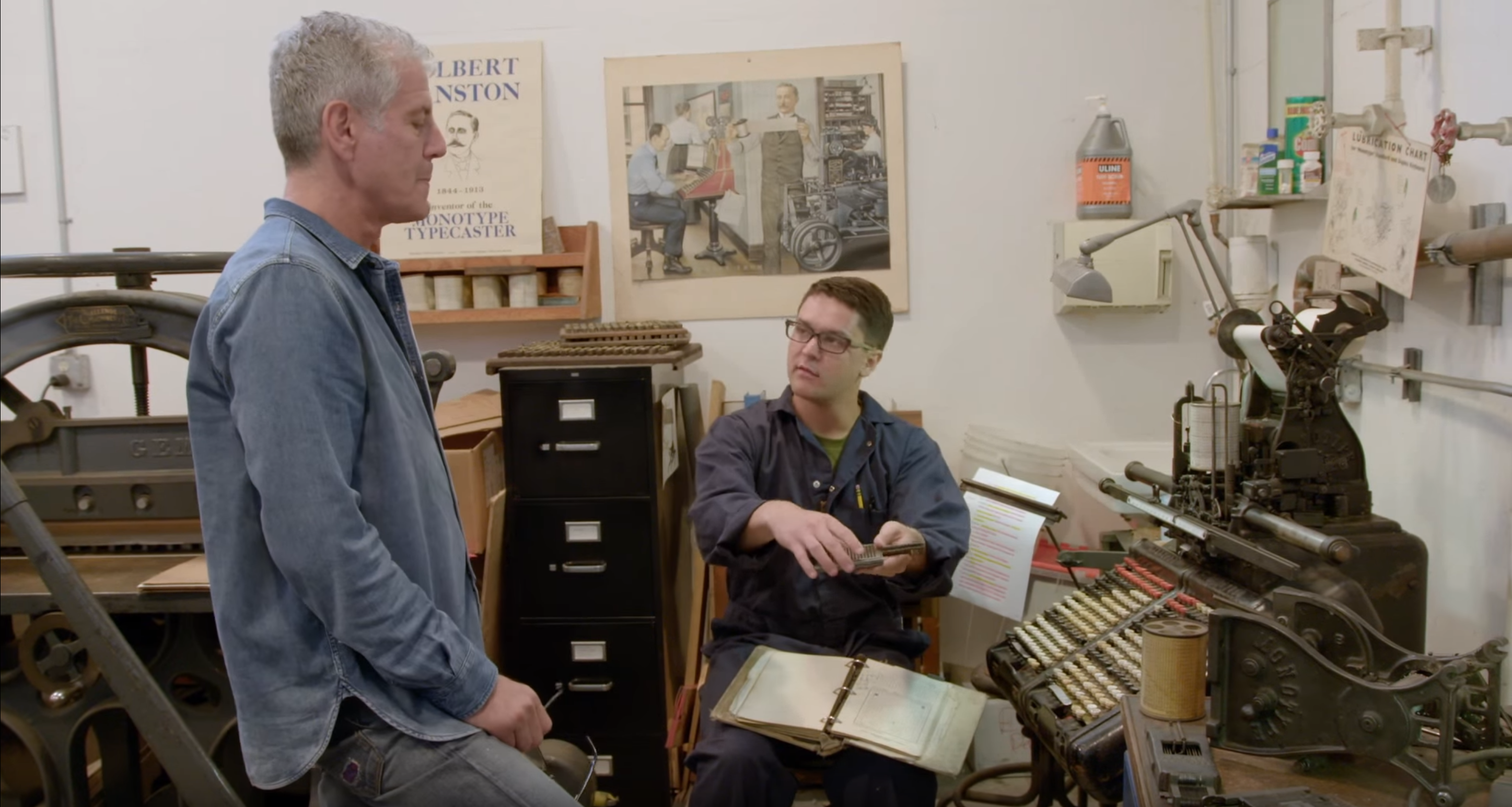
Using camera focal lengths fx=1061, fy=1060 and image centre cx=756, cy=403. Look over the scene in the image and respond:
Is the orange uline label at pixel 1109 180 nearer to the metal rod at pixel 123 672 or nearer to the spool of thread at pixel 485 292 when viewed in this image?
the spool of thread at pixel 485 292

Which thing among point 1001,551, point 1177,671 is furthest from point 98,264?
point 1001,551

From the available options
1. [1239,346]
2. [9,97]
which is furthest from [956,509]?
[9,97]

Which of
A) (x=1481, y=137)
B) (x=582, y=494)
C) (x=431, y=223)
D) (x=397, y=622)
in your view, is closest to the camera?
(x=397, y=622)

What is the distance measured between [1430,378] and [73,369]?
372 cm

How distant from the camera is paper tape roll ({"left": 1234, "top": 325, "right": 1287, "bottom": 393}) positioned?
1.72 meters

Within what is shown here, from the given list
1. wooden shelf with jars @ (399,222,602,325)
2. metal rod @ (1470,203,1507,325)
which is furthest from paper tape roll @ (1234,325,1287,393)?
wooden shelf with jars @ (399,222,602,325)

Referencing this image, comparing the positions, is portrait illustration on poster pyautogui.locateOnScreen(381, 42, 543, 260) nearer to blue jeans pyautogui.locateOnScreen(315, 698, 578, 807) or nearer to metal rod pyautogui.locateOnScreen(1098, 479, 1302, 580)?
metal rod pyautogui.locateOnScreen(1098, 479, 1302, 580)

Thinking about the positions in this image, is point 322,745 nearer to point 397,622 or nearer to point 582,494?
point 397,622

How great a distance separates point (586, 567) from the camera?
9.01 feet

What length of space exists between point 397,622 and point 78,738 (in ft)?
4.45

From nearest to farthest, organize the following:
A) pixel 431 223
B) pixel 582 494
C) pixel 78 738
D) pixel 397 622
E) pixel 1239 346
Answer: pixel 397 622
pixel 1239 346
pixel 78 738
pixel 582 494
pixel 431 223

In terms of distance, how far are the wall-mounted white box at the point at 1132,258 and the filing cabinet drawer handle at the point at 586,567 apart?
1.52m

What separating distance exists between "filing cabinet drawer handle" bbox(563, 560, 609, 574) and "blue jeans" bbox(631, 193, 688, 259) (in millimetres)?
994

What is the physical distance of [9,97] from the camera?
3.35 m
